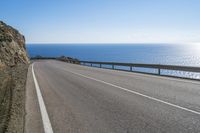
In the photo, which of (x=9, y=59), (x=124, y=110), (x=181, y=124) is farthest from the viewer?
(x=9, y=59)

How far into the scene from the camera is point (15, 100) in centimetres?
980

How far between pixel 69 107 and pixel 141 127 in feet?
9.89

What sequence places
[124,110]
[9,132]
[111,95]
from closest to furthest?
[9,132]
[124,110]
[111,95]

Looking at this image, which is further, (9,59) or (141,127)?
(9,59)

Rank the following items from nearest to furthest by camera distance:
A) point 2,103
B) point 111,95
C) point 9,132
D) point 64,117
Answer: point 9,132, point 64,117, point 2,103, point 111,95

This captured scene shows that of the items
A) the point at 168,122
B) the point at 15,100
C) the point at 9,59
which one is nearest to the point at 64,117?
the point at 168,122

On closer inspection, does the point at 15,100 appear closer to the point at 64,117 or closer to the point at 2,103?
the point at 2,103

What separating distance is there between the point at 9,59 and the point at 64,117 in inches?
1214

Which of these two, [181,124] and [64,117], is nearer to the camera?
[181,124]

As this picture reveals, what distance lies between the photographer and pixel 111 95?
1061 centimetres

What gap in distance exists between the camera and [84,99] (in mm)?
9891

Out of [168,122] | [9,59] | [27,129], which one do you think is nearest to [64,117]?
A: [27,129]

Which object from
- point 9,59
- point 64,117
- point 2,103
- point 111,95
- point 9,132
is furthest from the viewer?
point 9,59

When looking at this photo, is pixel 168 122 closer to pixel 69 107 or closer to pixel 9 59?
pixel 69 107
